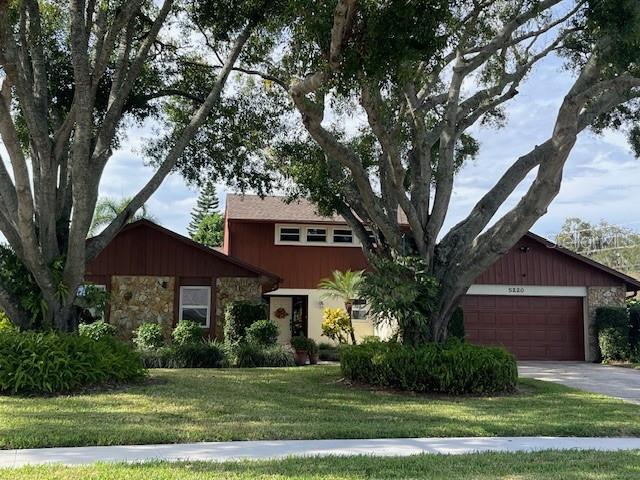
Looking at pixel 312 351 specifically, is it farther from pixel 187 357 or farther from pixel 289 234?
pixel 289 234

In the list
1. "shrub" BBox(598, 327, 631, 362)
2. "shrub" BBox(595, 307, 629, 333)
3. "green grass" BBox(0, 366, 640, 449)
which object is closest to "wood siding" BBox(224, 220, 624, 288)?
"shrub" BBox(595, 307, 629, 333)

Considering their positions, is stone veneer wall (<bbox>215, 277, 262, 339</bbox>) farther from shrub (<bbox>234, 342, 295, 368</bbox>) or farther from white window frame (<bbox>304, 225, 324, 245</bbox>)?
white window frame (<bbox>304, 225, 324, 245</bbox>)

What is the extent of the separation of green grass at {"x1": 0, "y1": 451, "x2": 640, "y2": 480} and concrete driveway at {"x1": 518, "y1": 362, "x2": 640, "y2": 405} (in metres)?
5.99

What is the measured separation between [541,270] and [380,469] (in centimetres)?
1766

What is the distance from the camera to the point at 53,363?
1060cm

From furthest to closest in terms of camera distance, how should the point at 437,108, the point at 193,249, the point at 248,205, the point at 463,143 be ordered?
the point at 248,205 < the point at 193,249 < the point at 463,143 < the point at 437,108

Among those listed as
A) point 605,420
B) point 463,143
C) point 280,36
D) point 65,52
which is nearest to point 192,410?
point 605,420

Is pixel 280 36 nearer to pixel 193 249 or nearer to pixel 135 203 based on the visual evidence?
pixel 135 203

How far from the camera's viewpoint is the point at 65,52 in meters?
14.1

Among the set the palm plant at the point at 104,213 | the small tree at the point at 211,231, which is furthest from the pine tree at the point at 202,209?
the palm plant at the point at 104,213

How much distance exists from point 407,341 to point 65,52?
10034 mm

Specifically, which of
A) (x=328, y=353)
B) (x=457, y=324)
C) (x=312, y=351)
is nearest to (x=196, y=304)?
(x=312, y=351)

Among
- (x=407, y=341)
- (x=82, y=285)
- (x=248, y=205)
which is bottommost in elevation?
(x=407, y=341)

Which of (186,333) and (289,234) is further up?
(289,234)
